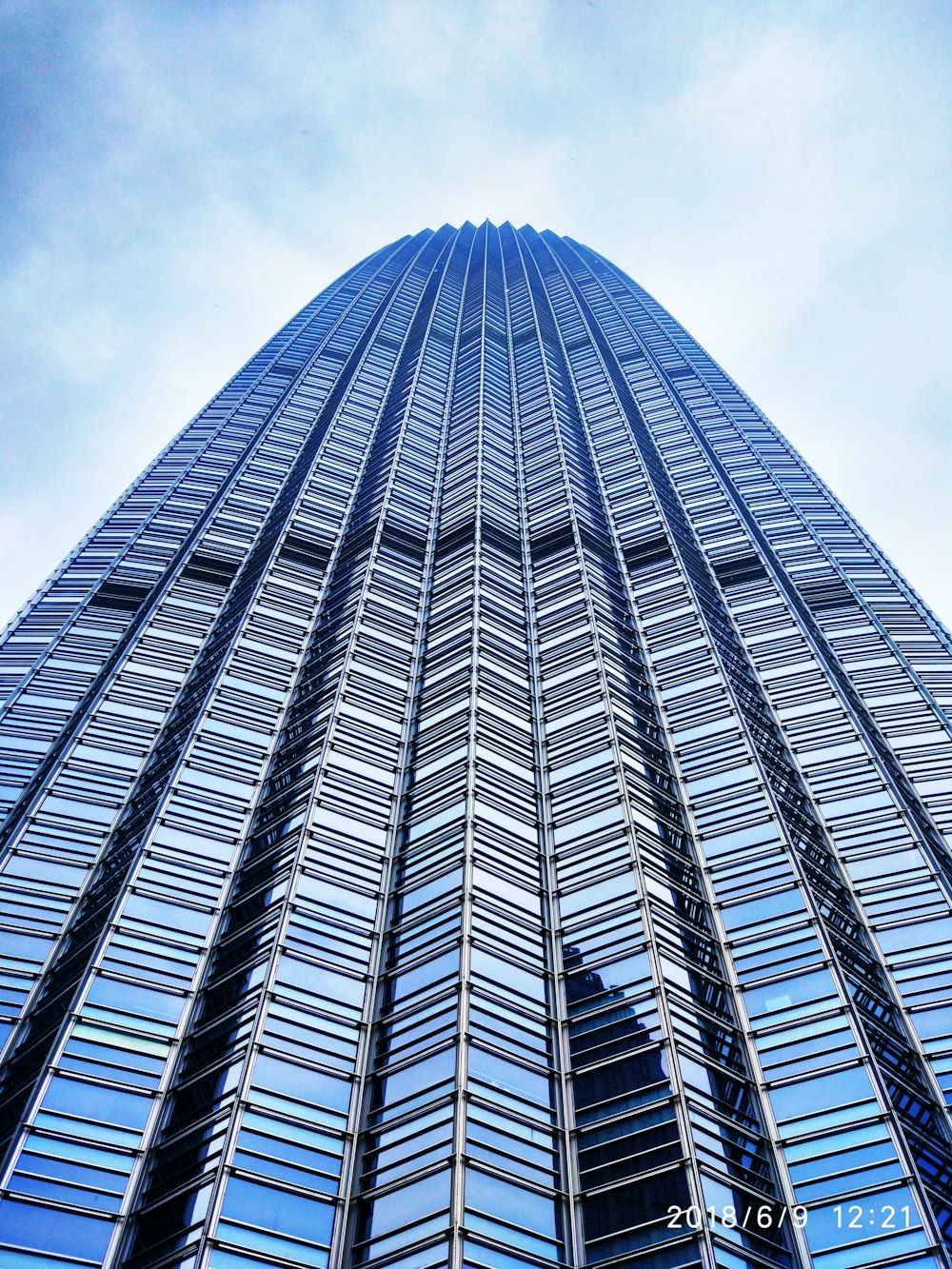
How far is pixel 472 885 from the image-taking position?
114 feet

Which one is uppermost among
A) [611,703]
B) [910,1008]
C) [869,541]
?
[869,541]

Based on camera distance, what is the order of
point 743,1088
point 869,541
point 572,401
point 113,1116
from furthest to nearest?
point 572,401 < point 869,541 < point 743,1088 < point 113,1116

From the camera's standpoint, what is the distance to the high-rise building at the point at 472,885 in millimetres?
26594

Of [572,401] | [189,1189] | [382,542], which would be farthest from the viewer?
[572,401]

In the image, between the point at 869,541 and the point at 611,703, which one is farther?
the point at 869,541

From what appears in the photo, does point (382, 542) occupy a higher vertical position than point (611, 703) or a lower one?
higher

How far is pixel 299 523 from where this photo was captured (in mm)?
62844

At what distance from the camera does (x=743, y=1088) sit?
100.0ft

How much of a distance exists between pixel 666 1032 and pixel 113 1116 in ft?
41.5

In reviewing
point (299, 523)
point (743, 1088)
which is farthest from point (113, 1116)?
point (299, 523)

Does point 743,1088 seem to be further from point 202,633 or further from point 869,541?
point 869,541

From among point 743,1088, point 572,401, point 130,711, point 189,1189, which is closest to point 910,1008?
point 743,1088

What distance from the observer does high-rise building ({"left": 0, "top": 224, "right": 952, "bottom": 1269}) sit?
26.6 m

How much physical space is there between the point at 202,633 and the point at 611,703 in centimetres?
1869
